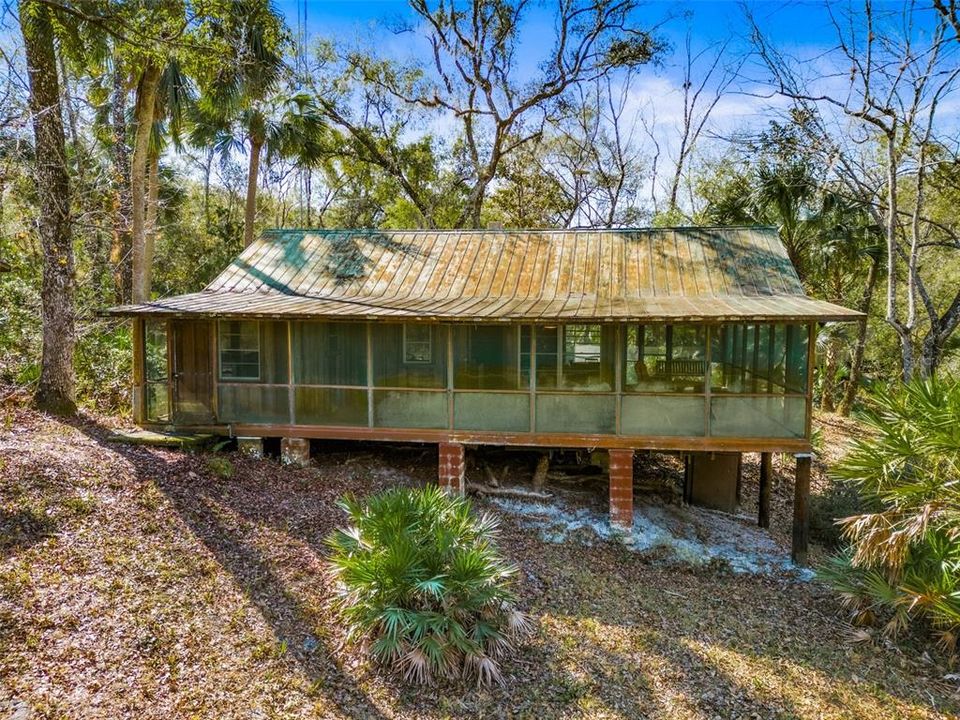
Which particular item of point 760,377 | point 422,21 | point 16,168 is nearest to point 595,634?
point 760,377

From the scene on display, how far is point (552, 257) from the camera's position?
1275 centimetres

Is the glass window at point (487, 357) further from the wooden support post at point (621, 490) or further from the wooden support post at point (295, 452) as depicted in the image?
the wooden support post at point (295, 452)

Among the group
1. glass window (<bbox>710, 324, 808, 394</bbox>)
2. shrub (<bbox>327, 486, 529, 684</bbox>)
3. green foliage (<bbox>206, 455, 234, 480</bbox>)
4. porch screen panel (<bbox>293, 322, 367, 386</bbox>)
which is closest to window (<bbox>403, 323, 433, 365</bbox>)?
porch screen panel (<bbox>293, 322, 367, 386</bbox>)

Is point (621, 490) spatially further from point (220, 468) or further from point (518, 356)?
point (220, 468)

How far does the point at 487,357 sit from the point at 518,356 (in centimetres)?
55

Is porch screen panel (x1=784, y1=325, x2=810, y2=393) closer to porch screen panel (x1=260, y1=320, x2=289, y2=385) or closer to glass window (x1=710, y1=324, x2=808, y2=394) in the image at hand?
glass window (x1=710, y1=324, x2=808, y2=394)

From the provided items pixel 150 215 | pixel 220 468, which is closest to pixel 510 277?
pixel 220 468

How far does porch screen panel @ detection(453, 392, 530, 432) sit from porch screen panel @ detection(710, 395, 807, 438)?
3136 millimetres

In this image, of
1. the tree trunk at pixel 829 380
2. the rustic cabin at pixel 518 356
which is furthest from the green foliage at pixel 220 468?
the tree trunk at pixel 829 380

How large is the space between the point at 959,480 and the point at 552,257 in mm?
7906

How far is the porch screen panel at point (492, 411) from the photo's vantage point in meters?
10.6

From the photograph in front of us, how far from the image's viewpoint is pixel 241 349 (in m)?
11.4

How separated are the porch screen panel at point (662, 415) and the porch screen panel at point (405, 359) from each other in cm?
321

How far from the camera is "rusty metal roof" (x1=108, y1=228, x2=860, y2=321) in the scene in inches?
394
